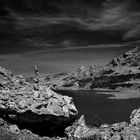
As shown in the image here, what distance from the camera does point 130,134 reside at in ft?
109

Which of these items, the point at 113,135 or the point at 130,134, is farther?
the point at 113,135

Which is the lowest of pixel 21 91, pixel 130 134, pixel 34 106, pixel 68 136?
pixel 68 136

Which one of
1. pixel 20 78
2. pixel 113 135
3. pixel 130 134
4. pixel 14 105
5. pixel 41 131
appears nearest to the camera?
pixel 130 134

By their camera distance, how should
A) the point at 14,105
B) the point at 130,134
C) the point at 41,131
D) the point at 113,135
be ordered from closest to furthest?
the point at 130,134 → the point at 113,135 → the point at 14,105 → the point at 41,131

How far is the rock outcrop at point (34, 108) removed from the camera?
176ft

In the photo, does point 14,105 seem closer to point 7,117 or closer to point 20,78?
point 7,117

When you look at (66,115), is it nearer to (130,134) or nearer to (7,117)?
(7,117)

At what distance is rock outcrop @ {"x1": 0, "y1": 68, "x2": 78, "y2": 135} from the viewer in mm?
53688

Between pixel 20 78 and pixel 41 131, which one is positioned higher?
pixel 20 78

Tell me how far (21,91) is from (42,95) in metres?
4.93

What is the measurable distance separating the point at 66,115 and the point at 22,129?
397 inches

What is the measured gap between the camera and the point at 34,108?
5384cm

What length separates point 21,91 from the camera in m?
58.3

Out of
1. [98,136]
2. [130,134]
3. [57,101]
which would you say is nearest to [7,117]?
[57,101]
